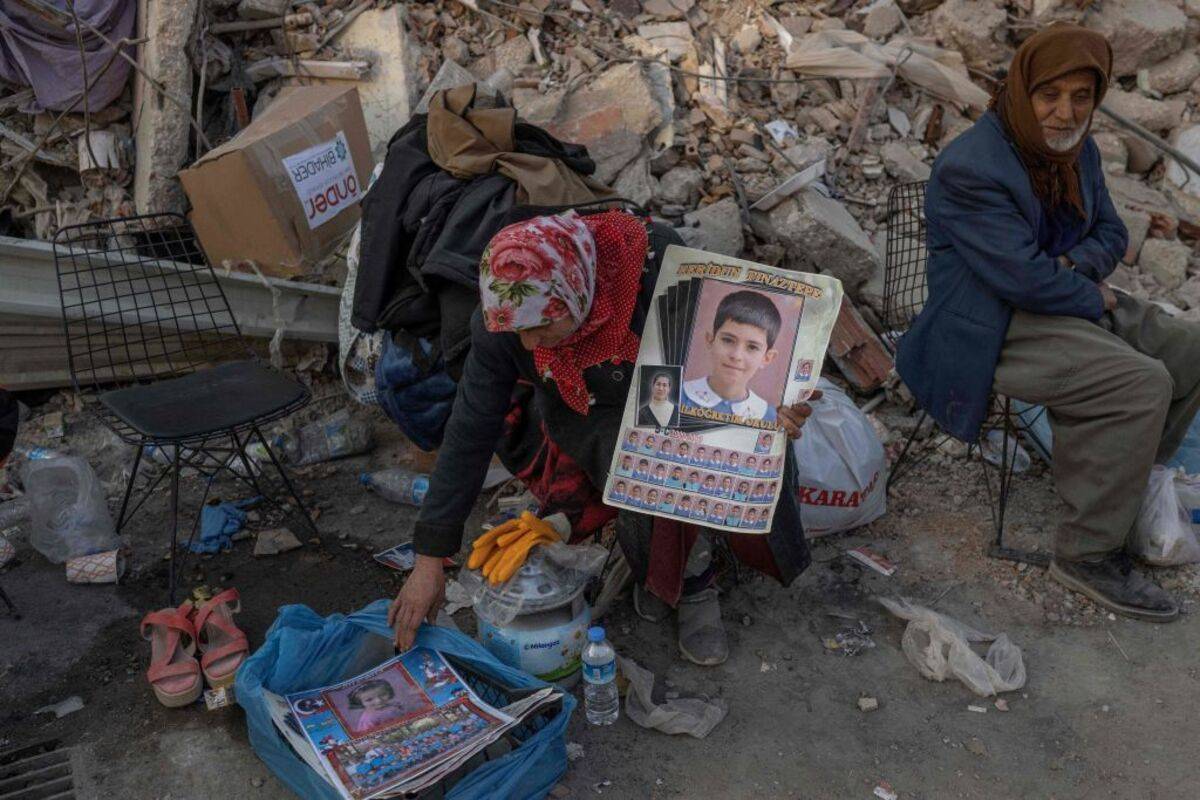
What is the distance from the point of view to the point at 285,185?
454cm

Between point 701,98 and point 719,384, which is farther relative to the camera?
point 701,98

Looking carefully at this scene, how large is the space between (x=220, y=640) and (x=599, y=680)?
1.25 m

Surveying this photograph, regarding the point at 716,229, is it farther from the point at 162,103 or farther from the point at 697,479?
the point at 162,103

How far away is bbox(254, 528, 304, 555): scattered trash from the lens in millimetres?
3904

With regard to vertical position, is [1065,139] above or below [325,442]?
above

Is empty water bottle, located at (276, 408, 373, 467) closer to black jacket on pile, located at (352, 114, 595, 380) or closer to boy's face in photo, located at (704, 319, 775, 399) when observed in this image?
black jacket on pile, located at (352, 114, 595, 380)

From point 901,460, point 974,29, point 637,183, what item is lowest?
point 901,460

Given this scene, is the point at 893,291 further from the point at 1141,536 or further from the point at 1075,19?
the point at 1075,19

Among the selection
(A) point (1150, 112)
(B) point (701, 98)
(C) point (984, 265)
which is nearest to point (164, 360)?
(B) point (701, 98)

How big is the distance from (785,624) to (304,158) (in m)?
2.99

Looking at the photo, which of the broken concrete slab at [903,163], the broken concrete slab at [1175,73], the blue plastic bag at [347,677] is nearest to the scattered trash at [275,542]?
the blue plastic bag at [347,677]

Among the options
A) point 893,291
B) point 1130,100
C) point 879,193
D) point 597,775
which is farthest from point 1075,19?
point 597,775

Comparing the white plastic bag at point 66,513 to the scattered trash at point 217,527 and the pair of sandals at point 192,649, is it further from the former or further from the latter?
the pair of sandals at point 192,649

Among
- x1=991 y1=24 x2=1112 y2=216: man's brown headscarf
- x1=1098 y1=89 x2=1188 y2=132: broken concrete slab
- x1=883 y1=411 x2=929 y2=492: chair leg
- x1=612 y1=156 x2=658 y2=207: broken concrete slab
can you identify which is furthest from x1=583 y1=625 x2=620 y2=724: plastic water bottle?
x1=1098 y1=89 x2=1188 y2=132: broken concrete slab
